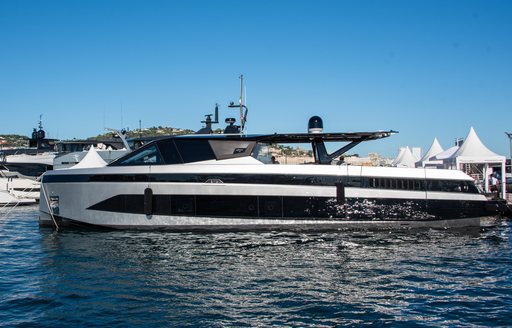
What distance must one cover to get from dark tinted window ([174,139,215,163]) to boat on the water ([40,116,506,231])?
0.12 ft

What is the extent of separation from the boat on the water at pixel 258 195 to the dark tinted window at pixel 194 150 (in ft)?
0.12

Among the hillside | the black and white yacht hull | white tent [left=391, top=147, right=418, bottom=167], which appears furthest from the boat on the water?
the hillside

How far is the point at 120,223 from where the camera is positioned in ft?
55.0

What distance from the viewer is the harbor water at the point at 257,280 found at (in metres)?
7.66

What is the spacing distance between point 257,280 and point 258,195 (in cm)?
655

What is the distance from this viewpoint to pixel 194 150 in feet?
55.5

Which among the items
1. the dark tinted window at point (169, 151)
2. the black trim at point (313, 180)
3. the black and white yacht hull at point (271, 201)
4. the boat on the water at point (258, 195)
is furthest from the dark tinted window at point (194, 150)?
the black trim at point (313, 180)

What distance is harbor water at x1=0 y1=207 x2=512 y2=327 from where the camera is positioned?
25.1ft

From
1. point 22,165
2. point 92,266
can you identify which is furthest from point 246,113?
point 22,165

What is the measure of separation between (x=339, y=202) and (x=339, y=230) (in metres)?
0.99

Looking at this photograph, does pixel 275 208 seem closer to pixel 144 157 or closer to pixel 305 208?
pixel 305 208

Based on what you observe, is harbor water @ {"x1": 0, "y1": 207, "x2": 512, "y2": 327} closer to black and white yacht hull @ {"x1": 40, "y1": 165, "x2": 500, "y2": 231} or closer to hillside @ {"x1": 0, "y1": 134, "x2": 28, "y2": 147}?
black and white yacht hull @ {"x1": 40, "y1": 165, "x2": 500, "y2": 231}

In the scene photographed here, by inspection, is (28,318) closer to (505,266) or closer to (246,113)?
(505,266)

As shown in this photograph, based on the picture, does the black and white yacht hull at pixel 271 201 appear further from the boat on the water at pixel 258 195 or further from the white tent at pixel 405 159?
the white tent at pixel 405 159
